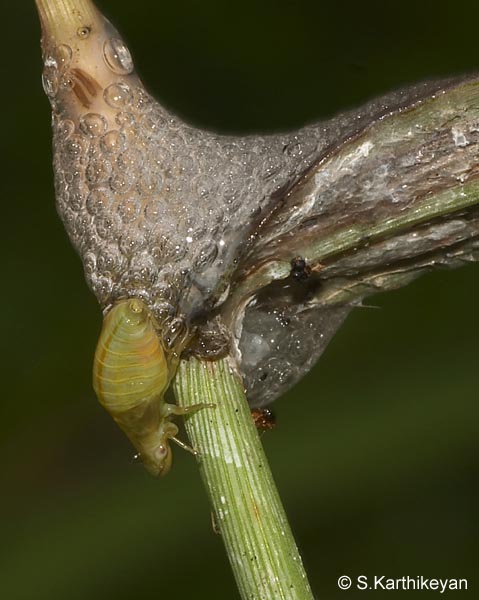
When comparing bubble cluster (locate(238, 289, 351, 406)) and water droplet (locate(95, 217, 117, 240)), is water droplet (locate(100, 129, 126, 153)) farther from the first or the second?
bubble cluster (locate(238, 289, 351, 406))

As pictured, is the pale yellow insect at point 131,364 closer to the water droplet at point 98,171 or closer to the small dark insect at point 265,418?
the water droplet at point 98,171

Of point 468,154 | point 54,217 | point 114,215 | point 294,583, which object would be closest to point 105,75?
point 114,215

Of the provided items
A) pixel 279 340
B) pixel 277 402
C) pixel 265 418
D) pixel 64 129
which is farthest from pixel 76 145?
pixel 277 402

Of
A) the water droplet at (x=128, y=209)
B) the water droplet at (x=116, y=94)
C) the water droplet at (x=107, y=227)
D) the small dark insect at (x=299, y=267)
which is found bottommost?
the small dark insect at (x=299, y=267)

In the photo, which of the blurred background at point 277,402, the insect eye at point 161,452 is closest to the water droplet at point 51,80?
the insect eye at point 161,452

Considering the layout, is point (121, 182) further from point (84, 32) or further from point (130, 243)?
point (84, 32)

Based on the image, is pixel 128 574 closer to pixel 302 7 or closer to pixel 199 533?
pixel 199 533
